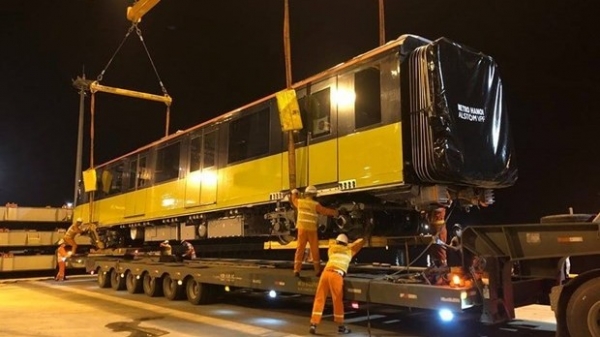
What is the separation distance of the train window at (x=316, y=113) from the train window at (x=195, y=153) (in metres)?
3.94

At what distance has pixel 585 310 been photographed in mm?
5262

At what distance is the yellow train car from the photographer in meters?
7.18

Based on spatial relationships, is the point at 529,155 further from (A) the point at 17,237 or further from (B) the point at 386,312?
(A) the point at 17,237

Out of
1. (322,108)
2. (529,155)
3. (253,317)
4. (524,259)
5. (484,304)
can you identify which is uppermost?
(529,155)

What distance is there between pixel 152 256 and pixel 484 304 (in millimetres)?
11258

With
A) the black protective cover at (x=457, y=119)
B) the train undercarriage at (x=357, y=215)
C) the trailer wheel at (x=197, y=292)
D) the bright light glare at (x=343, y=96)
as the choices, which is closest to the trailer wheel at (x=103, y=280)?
the train undercarriage at (x=357, y=215)

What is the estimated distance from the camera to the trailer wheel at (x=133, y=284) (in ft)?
45.9

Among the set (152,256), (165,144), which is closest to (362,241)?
(165,144)

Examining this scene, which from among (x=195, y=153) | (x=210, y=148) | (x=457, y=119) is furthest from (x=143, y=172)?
(x=457, y=119)

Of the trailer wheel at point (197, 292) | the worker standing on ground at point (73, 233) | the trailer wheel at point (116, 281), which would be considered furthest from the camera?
the worker standing on ground at point (73, 233)

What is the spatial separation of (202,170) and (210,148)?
574mm

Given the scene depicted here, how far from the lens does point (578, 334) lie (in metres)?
5.29

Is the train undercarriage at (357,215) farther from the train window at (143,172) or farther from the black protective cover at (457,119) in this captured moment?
the train window at (143,172)

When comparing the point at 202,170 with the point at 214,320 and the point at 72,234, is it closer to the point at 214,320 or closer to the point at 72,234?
the point at 214,320
